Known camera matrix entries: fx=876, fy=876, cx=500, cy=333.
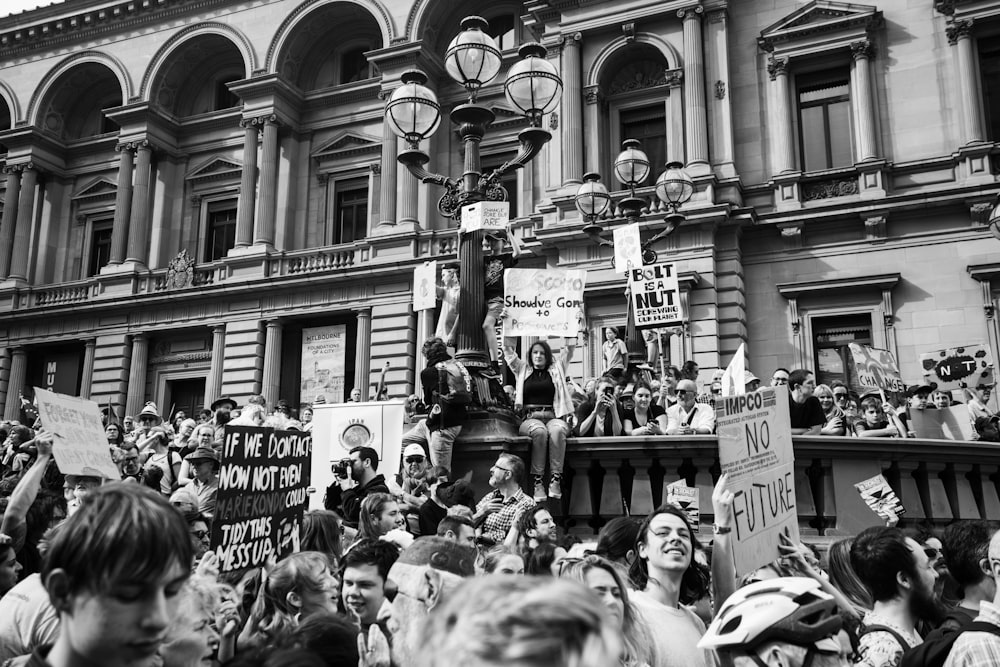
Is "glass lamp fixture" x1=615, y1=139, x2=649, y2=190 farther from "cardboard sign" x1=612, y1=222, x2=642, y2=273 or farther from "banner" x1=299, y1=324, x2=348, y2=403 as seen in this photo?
"banner" x1=299, y1=324, x2=348, y2=403

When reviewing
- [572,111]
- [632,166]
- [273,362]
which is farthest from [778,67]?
[273,362]

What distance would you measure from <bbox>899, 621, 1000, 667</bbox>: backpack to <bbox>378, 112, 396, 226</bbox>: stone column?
25.5 metres

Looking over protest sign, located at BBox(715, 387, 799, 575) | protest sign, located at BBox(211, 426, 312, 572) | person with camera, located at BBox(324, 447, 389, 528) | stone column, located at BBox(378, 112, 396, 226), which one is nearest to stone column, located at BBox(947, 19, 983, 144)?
stone column, located at BBox(378, 112, 396, 226)

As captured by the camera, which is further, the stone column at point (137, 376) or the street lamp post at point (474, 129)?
the stone column at point (137, 376)

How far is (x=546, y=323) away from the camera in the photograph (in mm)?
10242

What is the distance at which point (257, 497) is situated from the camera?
541cm

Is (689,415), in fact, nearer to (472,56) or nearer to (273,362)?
(472,56)

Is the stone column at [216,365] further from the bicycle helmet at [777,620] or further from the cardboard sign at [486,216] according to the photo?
the bicycle helmet at [777,620]

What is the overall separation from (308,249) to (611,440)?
21823 mm

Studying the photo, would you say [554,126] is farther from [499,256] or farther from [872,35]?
[499,256]

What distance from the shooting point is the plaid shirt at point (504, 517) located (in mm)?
7094

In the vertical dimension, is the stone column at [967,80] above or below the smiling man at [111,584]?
above

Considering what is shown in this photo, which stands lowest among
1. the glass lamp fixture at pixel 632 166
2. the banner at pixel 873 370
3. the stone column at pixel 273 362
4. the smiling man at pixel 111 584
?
the smiling man at pixel 111 584

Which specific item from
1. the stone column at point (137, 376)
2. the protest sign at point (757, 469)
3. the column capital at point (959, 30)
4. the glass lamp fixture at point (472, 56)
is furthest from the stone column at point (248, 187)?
the protest sign at point (757, 469)
